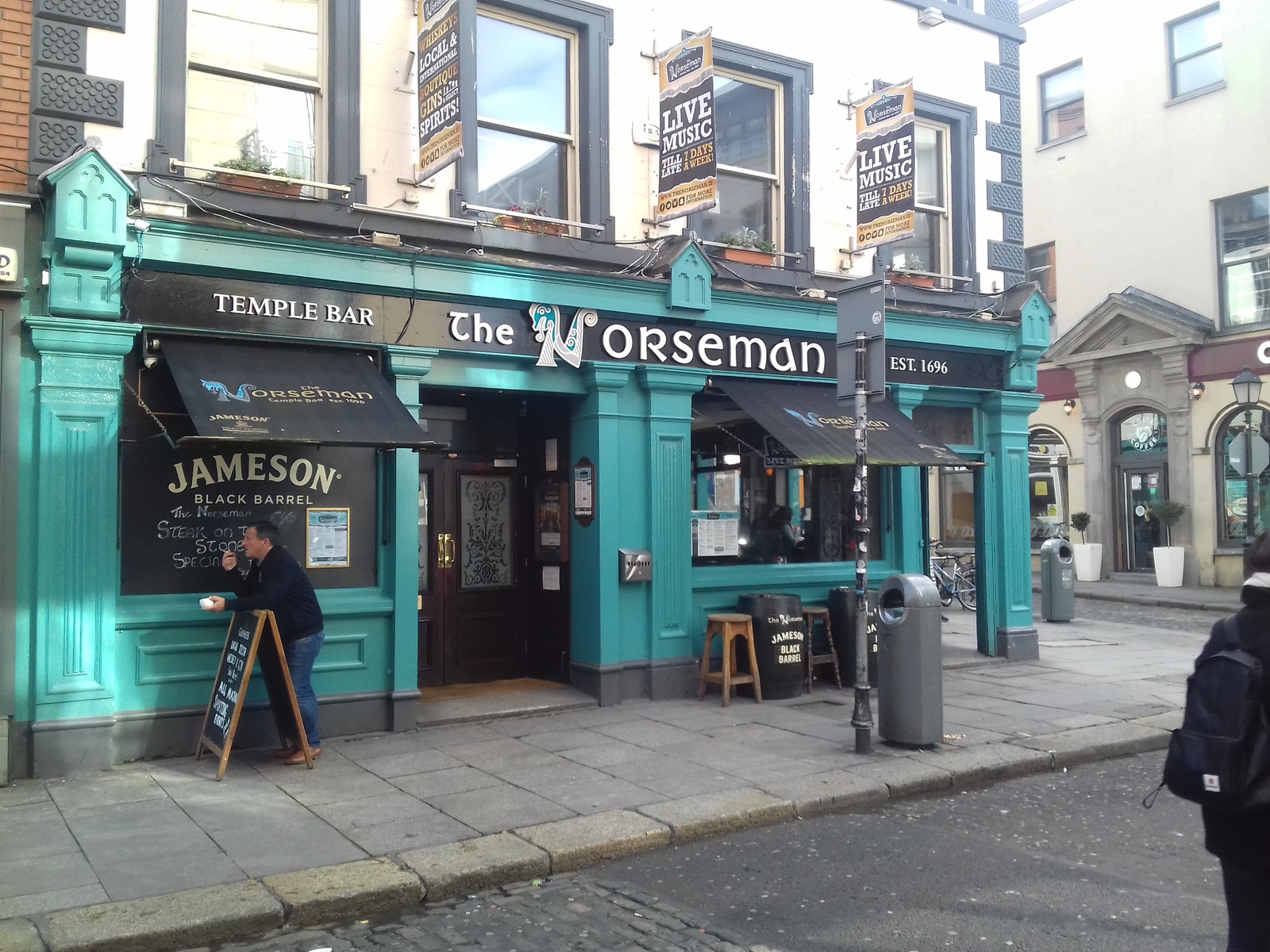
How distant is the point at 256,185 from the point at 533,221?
236 cm

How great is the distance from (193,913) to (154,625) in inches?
131

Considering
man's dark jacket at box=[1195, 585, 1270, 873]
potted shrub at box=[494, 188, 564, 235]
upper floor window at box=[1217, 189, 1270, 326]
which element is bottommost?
man's dark jacket at box=[1195, 585, 1270, 873]

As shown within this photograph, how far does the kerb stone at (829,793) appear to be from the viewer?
654 centimetres

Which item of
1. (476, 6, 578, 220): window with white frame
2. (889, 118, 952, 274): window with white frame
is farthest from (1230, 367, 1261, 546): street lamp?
(476, 6, 578, 220): window with white frame

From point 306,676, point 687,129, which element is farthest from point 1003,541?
point 306,676

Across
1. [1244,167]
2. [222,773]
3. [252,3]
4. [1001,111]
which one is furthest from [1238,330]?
[222,773]

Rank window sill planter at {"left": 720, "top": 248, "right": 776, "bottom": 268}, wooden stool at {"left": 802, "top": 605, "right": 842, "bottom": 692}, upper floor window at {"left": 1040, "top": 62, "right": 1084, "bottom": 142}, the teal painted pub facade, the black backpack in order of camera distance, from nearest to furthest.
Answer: the black backpack < the teal painted pub facade < wooden stool at {"left": 802, "top": 605, "right": 842, "bottom": 692} < window sill planter at {"left": 720, "top": 248, "right": 776, "bottom": 268} < upper floor window at {"left": 1040, "top": 62, "right": 1084, "bottom": 142}

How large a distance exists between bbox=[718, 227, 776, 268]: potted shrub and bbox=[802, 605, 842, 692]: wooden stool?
3.46 metres

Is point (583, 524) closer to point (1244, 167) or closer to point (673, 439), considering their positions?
point (673, 439)

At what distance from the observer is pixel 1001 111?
12750mm

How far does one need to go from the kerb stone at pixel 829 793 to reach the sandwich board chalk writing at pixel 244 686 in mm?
3240

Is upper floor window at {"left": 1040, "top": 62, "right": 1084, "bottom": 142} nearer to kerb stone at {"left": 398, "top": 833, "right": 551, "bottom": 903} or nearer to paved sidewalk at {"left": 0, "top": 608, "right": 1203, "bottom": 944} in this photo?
paved sidewalk at {"left": 0, "top": 608, "right": 1203, "bottom": 944}

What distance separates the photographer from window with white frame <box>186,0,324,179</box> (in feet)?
26.7

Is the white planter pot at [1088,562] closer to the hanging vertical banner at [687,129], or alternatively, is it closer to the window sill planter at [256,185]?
the hanging vertical banner at [687,129]
